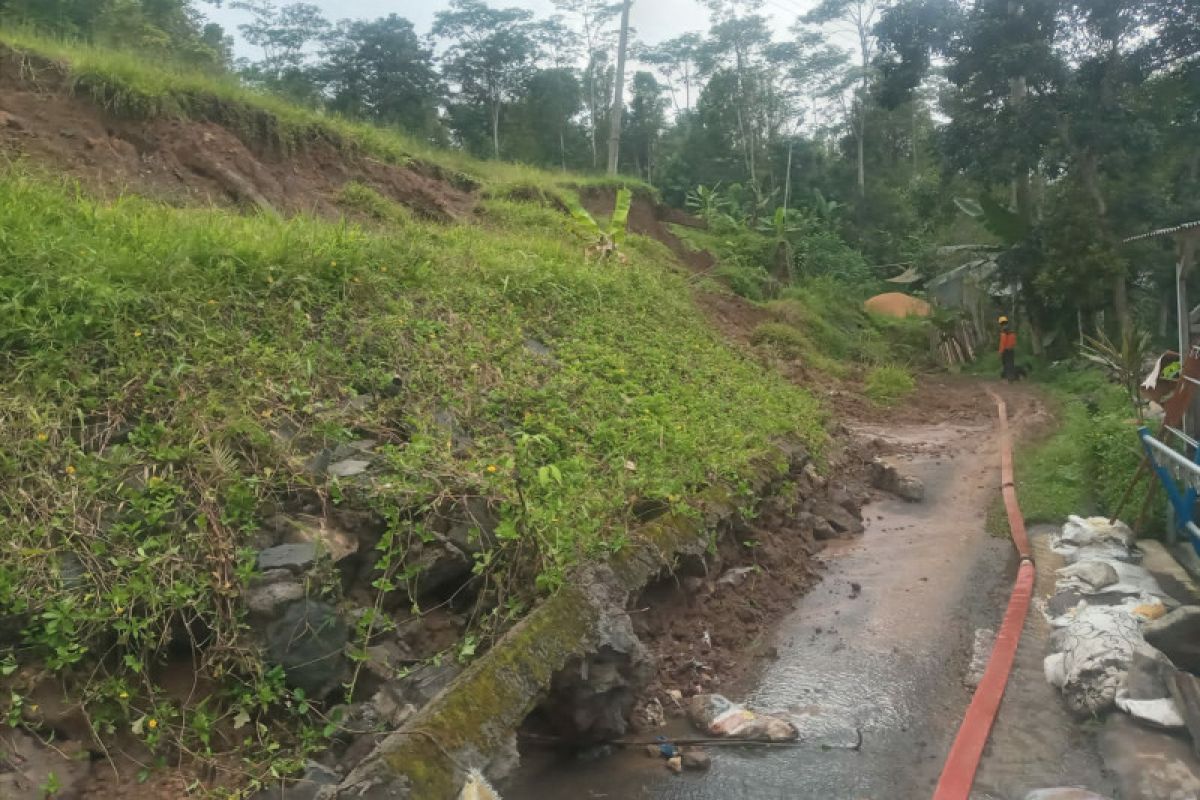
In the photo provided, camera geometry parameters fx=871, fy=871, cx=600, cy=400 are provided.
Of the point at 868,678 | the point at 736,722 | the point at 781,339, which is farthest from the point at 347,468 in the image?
the point at 781,339

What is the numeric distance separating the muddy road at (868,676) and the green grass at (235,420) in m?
1.10

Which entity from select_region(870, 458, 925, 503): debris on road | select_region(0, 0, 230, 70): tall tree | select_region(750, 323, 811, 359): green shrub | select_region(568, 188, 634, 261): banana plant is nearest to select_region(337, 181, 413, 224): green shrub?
select_region(568, 188, 634, 261): banana plant

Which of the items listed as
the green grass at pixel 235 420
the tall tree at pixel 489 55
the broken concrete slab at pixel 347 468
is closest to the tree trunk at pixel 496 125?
the tall tree at pixel 489 55

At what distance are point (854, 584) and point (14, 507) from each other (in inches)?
217

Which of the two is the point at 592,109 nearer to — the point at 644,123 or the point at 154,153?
the point at 644,123

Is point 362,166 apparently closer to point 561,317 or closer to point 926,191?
point 561,317

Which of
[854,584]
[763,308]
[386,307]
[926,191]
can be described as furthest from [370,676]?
[926,191]

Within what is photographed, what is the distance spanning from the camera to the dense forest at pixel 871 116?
18.3 meters

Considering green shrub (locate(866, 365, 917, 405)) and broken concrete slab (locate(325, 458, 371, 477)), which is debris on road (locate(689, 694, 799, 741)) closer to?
broken concrete slab (locate(325, 458, 371, 477))

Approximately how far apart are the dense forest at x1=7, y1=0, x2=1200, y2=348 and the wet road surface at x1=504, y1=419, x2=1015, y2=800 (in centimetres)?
1289

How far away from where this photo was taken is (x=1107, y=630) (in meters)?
Answer: 4.83

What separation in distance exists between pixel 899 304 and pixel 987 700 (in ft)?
82.9

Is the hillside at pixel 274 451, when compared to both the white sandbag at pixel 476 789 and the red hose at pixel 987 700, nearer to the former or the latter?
the white sandbag at pixel 476 789

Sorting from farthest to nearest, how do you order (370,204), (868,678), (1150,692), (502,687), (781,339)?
(781,339) → (370,204) → (868,678) → (1150,692) → (502,687)
